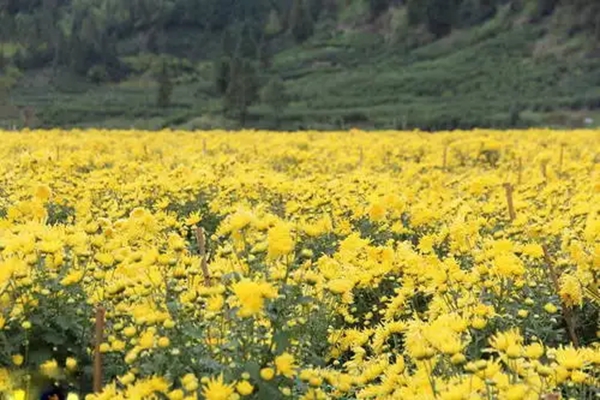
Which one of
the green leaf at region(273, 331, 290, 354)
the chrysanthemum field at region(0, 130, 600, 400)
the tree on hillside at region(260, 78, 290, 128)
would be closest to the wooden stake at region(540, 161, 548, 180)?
the chrysanthemum field at region(0, 130, 600, 400)

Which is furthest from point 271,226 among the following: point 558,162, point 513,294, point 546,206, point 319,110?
point 319,110

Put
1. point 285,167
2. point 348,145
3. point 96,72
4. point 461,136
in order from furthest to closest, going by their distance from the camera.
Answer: point 96,72 < point 461,136 < point 348,145 < point 285,167

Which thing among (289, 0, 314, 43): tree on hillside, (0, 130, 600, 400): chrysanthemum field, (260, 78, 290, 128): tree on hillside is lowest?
(260, 78, 290, 128): tree on hillside

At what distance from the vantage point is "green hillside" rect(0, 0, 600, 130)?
48562 mm

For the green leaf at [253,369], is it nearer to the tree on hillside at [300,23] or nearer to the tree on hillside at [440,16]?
the tree on hillside at [440,16]

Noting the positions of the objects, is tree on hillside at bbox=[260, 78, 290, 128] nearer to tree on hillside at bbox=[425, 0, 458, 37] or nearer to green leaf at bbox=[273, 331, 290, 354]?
tree on hillside at bbox=[425, 0, 458, 37]

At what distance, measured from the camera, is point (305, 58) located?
76.4 meters

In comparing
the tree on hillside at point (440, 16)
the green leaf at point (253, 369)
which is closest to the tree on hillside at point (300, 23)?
the tree on hillside at point (440, 16)

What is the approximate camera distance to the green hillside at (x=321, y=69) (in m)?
48.6

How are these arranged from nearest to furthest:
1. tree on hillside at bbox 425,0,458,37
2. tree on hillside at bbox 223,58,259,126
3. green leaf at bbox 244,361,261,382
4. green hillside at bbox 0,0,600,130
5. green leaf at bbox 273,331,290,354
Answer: green leaf at bbox 244,361,261,382
green leaf at bbox 273,331,290,354
tree on hillside at bbox 223,58,259,126
green hillside at bbox 0,0,600,130
tree on hillside at bbox 425,0,458,37

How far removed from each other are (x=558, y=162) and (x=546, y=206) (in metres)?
5.46

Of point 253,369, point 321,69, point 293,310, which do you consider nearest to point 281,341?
point 253,369

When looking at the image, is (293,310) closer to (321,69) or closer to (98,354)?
(98,354)

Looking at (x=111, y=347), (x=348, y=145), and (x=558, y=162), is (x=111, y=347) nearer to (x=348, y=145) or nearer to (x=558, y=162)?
(x=558, y=162)
